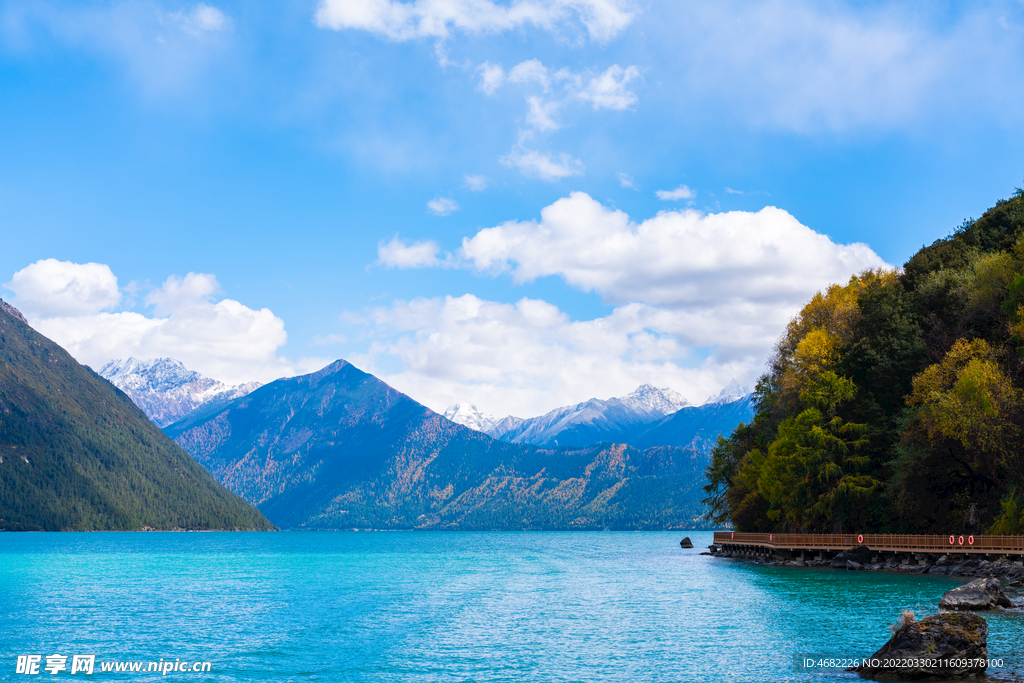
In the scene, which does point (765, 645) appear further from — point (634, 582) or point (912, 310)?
point (912, 310)

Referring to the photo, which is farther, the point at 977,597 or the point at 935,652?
the point at 977,597

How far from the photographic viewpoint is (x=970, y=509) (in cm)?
6681

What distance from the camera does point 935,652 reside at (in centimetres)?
2595

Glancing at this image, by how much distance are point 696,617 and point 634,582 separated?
2900cm

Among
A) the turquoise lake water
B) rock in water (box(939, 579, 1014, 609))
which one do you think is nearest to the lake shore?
the turquoise lake water

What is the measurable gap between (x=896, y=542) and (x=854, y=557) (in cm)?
484

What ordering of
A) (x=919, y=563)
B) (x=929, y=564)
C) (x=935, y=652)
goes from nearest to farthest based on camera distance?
1. (x=935, y=652)
2. (x=929, y=564)
3. (x=919, y=563)

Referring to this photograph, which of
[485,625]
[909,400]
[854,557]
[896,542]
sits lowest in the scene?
[485,625]

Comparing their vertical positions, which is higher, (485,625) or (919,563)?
(919,563)

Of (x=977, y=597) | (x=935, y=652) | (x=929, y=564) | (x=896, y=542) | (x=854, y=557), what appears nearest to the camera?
(x=935, y=652)

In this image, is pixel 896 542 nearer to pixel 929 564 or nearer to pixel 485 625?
pixel 929 564

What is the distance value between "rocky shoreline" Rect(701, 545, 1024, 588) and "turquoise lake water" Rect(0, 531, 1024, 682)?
2859 mm

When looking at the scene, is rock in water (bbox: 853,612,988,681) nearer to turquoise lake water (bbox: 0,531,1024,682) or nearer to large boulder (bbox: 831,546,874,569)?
turquoise lake water (bbox: 0,531,1024,682)

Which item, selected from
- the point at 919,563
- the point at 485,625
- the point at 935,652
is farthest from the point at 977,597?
the point at 919,563
